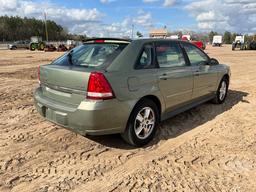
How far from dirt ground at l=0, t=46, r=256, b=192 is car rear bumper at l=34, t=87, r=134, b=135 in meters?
0.45

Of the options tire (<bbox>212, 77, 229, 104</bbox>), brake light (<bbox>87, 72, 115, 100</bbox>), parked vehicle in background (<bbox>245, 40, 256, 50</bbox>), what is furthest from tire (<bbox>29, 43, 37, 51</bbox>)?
brake light (<bbox>87, 72, 115, 100</bbox>)

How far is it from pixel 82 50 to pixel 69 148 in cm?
156

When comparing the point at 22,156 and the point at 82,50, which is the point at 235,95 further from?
the point at 22,156

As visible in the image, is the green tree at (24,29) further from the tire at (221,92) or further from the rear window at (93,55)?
the rear window at (93,55)

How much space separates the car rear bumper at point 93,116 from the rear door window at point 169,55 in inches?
42.6

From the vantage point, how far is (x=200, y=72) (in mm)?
5598

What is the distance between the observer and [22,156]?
3916mm

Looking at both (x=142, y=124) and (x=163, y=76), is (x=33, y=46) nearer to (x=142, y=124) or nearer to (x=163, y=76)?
(x=163, y=76)

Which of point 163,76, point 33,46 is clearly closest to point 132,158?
point 163,76

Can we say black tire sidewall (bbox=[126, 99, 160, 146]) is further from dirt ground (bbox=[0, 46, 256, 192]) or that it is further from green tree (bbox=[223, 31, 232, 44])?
green tree (bbox=[223, 31, 232, 44])

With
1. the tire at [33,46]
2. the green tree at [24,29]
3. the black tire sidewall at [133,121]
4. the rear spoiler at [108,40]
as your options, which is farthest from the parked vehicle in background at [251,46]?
the green tree at [24,29]

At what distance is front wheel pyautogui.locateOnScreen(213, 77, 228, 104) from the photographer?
6680 mm

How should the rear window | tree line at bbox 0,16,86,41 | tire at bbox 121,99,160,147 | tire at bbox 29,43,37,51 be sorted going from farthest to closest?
tree line at bbox 0,16,86,41
tire at bbox 29,43,37,51
tire at bbox 121,99,160,147
the rear window

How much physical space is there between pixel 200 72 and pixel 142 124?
2.01 metres
